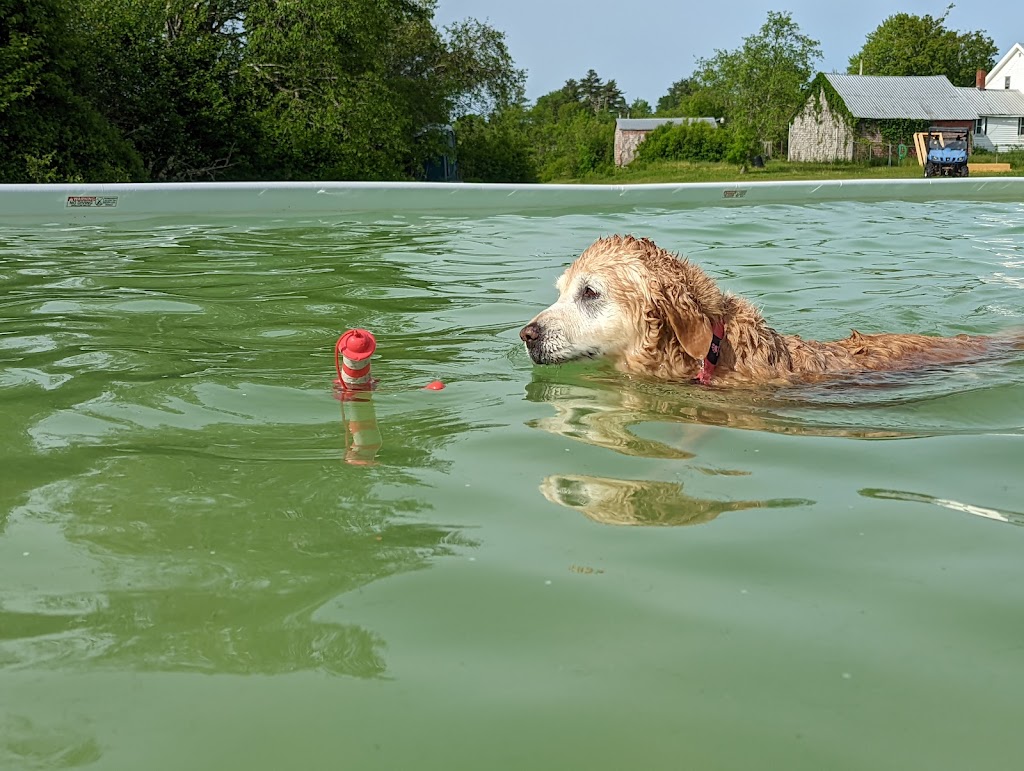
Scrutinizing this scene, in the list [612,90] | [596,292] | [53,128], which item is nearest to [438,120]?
[53,128]

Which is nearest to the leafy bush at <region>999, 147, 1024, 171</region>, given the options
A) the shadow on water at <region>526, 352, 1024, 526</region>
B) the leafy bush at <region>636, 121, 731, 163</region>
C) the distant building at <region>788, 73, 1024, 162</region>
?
the distant building at <region>788, 73, 1024, 162</region>

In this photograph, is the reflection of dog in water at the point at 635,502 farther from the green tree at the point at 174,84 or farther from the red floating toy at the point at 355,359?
the green tree at the point at 174,84

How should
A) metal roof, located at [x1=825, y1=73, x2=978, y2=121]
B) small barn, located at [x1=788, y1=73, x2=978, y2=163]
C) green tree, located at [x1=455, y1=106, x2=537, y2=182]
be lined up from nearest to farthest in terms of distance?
green tree, located at [x1=455, y1=106, x2=537, y2=182], small barn, located at [x1=788, y1=73, x2=978, y2=163], metal roof, located at [x1=825, y1=73, x2=978, y2=121]

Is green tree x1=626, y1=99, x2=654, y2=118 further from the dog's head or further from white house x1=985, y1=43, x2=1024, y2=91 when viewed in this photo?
the dog's head

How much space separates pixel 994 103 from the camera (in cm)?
7181

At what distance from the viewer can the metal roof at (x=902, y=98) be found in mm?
64938

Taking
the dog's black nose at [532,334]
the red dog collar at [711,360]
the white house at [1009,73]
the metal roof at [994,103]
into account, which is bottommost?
the red dog collar at [711,360]

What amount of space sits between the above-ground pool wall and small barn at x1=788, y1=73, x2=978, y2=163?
162 feet

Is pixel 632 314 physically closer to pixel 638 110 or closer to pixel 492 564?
pixel 492 564

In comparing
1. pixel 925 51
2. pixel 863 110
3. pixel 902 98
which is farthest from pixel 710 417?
pixel 925 51

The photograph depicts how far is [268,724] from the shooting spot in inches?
82.5

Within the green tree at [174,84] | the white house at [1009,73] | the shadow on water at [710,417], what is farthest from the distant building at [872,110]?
the shadow on water at [710,417]

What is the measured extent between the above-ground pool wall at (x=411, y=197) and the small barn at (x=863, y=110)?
1939 inches

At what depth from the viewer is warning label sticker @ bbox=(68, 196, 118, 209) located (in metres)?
13.9
